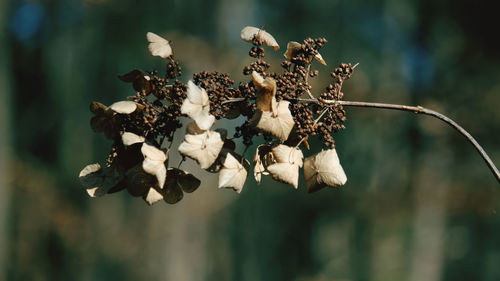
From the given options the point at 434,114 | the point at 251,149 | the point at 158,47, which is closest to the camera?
the point at 434,114

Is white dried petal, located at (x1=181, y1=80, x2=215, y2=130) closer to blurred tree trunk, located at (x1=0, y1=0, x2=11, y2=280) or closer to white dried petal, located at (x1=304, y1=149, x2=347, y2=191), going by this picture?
white dried petal, located at (x1=304, y1=149, x2=347, y2=191)

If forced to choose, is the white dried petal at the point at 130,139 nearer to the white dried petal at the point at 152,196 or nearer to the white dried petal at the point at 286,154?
the white dried petal at the point at 152,196

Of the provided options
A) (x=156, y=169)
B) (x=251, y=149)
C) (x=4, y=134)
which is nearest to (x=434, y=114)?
(x=156, y=169)

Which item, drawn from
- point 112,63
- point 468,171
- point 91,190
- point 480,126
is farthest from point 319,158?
point 112,63

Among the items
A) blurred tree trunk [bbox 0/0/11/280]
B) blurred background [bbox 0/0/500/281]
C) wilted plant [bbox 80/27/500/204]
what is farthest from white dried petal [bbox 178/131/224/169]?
blurred tree trunk [bbox 0/0/11/280]

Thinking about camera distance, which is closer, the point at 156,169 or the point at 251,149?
the point at 156,169

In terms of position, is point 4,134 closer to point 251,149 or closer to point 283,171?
point 251,149

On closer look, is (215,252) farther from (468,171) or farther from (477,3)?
(477,3)
